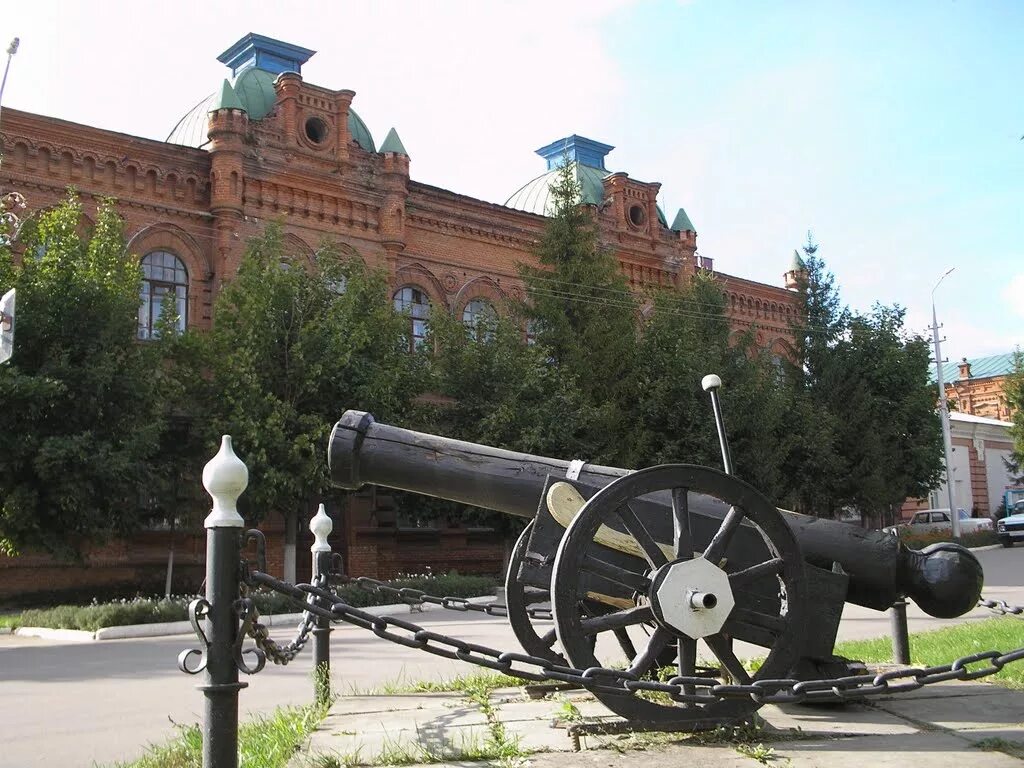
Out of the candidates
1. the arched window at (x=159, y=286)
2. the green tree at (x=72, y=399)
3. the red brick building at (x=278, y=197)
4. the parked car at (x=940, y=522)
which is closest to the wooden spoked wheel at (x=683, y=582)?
the green tree at (x=72, y=399)

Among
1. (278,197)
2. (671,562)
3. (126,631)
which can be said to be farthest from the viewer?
(278,197)

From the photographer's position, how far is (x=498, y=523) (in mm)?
21531

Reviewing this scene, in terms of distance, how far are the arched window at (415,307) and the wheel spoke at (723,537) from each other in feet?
67.6

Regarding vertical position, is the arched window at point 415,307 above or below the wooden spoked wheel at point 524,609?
above

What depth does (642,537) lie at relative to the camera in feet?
15.2

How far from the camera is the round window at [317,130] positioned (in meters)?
24.1

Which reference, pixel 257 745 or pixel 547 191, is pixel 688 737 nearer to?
pixel 257 745

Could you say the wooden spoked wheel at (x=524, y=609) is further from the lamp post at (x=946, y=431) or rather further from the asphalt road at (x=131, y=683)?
the lamp post at (x=946, y=431)

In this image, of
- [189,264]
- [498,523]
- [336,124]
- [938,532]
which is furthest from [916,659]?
[938,532]

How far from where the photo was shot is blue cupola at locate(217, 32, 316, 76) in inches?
1035

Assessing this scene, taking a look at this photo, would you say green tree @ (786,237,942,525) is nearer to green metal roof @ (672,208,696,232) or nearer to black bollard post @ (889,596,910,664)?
green metal roof @ (672,208,696,232)

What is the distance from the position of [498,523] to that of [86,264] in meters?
9.91

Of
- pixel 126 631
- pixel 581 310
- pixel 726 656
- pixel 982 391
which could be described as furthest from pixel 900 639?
pixel 982 391

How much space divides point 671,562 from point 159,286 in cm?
1897
